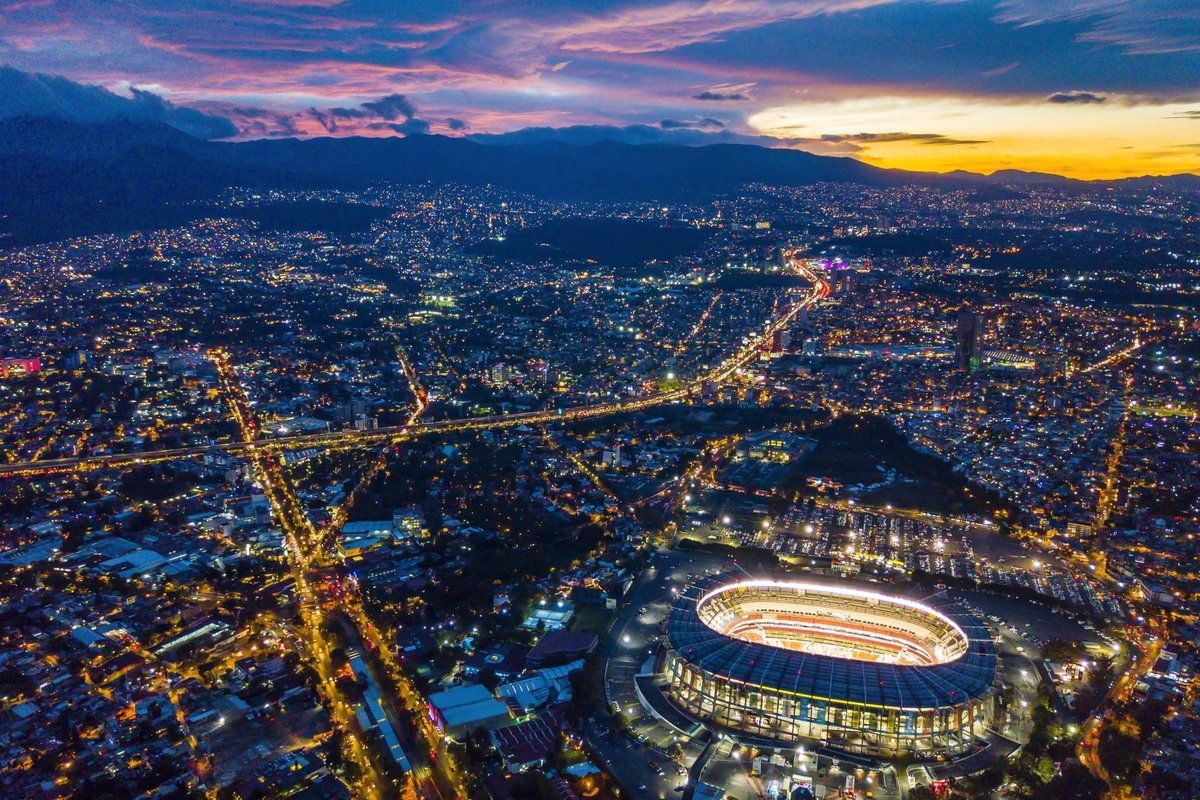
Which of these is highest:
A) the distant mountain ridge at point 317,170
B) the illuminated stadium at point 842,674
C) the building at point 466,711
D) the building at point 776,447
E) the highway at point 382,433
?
the distant mountain ridge at point 317,170

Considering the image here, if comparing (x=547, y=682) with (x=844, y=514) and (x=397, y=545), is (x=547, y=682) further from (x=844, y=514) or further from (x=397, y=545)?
(x=844, y=514)

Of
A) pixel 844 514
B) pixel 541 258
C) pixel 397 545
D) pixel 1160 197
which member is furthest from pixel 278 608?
pixel 1160 197

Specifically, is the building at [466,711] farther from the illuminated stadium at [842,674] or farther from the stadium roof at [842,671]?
the stadium roof at [842,671]

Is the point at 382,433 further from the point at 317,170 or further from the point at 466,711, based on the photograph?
the point at 317,170

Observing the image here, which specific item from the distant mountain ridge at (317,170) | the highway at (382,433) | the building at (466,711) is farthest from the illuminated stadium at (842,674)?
the distant mountain ridge at (317,170)

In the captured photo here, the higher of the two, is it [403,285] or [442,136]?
[442,136]
